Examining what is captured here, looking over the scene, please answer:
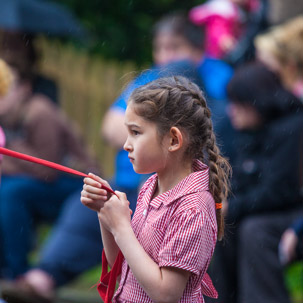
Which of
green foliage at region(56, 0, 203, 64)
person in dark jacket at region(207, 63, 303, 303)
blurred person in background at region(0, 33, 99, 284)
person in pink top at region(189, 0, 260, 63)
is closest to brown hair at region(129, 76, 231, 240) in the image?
person in dark jacket at region(207, 63, 303, 303)

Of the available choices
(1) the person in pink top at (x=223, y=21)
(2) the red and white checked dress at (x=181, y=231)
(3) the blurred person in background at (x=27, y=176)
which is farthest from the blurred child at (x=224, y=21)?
(2) the red and white checked dress at (x=181, y=231)

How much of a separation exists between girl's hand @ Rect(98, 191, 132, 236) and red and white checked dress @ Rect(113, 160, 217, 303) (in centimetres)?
7

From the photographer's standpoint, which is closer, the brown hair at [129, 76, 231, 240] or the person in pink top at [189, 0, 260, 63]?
the brown hair at [129, 76, 231, 240]

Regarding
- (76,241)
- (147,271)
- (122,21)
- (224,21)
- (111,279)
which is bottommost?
(76,241)

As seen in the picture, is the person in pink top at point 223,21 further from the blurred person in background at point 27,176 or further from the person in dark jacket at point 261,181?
the blurred person in background at point 27,176

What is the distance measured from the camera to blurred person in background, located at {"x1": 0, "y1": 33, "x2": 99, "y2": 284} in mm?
5230

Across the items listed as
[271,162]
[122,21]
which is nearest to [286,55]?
[271,162]

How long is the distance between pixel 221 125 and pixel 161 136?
2433 millimetres

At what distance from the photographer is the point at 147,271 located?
1.82 metres

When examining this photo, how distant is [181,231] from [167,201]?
0.11 meters

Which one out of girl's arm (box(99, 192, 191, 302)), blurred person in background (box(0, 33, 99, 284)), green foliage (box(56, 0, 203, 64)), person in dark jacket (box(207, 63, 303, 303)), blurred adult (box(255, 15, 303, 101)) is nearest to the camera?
girl's arm (box(99, 192, 191, 302))

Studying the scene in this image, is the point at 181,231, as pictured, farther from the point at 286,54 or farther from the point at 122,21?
the point at 122,21

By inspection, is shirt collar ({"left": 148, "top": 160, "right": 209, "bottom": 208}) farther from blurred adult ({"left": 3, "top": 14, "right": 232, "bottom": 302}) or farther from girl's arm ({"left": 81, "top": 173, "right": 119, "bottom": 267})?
blurred adult ({"left": 3, "top": 14, "right": 232, "bottom": 302})

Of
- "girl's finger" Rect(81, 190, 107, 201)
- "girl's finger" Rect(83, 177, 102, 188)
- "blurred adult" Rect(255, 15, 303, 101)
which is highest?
"girl's finger" Rect(83, 177, 102, 188)
